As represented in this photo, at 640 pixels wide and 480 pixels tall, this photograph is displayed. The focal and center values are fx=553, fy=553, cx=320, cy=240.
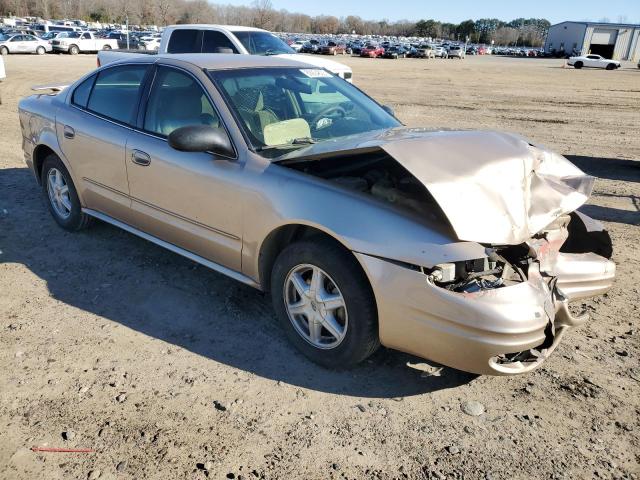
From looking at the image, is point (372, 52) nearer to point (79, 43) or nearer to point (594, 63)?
point (594, 63)

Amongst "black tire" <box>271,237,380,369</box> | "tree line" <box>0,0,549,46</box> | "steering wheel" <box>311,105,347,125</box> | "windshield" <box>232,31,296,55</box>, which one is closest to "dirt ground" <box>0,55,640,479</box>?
"black tire" <box>271,237,380,369</box>

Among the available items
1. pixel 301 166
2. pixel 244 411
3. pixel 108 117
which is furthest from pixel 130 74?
pixel 244 411

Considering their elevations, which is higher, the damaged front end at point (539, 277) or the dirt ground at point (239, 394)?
the damaged front end at point (539, 277)

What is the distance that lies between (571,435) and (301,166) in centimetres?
206

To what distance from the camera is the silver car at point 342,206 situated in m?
2.73

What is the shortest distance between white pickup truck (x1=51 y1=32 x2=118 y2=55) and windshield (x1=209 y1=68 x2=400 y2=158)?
37919 mm

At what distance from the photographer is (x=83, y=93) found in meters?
4.83

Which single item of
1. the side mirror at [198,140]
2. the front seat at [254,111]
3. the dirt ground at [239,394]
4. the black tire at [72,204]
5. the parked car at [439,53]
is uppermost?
the front seat at [254,111]

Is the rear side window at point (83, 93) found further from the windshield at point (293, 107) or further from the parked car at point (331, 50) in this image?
the parked car at point (331, 50)

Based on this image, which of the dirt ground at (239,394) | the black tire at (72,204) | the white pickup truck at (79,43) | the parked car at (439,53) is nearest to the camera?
the dirt ground at (239,394)

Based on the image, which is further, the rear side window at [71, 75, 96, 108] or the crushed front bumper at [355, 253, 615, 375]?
the rear side window at [71, 75, 96, 108]

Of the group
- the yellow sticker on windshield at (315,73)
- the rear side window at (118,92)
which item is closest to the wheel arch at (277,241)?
the yellow sticker on windshield at (315,73)

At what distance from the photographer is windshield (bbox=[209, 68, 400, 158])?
3662 millimetres

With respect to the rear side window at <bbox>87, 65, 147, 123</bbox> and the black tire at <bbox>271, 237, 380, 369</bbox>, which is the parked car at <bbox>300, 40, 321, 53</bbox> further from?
the black tire at <bbox>271, 237, 380, 369</bbox>
